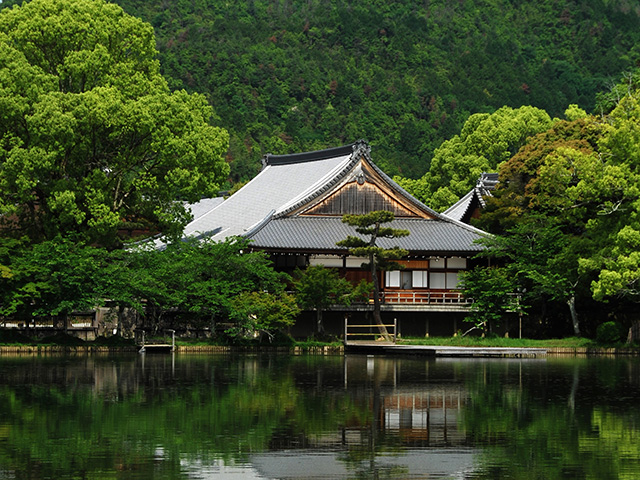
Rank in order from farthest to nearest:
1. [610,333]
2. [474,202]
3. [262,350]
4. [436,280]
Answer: [474,202], [436,280], [610,333], [262,350]

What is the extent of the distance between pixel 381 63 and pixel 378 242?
100175 mm

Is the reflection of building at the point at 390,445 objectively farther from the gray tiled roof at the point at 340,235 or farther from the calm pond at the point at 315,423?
the gray tiled roof at the point at 340,235

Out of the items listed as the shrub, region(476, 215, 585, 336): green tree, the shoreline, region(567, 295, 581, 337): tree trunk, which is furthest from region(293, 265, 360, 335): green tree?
the shrub

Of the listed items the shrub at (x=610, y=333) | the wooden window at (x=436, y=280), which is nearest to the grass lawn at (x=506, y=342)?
the shrub at (x=610, y=333)

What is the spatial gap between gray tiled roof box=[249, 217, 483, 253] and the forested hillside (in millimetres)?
54423

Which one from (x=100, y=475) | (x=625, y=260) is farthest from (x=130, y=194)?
(x=100, y=475)

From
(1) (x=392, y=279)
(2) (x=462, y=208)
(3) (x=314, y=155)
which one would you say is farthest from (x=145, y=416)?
(2) (x=462, y=208)

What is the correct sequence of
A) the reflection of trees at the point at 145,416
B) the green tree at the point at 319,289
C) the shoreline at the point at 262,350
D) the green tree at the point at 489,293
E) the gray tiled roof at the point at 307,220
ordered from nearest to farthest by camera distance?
the reflection of trees at the point at 145,416 < the shoreline at the point at 262,350 < the green tree at the point at 319,289 < the green tree at the point at 489,293 < the gray tiled roof at the point at 307,220

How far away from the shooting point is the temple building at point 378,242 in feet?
160

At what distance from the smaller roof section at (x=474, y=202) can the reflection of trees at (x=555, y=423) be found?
2651 centimetres

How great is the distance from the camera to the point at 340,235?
5019 centimetres

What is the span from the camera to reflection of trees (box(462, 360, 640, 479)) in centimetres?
1622

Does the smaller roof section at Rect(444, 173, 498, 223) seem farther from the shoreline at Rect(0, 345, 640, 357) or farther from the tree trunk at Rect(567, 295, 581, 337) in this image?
the shoreline at Rect(0, 345, 640, 357)

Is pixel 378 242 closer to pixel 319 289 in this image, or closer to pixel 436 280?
pixel 436 280
